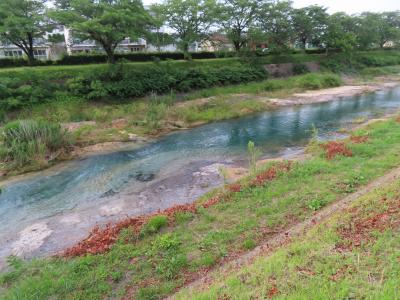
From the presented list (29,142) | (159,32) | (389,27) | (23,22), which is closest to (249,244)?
(29,142)

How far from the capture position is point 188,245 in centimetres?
743

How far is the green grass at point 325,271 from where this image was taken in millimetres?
4168

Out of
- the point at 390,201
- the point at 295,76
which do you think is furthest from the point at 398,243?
the point at 295,76

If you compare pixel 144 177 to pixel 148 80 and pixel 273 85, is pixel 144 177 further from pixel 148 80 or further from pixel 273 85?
pixel 273 85

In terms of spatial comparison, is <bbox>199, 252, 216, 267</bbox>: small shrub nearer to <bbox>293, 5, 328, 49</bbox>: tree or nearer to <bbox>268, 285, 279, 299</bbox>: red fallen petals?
<bbox>268, 285, 279, 299</bbox>: red fallen petals

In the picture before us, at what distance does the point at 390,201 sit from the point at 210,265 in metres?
4.27

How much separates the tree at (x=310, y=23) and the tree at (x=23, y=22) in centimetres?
3067

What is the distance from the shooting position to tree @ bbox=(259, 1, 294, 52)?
37844 mm

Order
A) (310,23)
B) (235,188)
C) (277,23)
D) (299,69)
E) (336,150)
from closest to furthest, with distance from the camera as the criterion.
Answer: (235,188) → (336,150) → (277,23) → (299,69) → (310,23)

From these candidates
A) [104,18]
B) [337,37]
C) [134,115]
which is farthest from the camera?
[337,37]

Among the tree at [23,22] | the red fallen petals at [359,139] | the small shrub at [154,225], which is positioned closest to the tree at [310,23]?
the tree at [23,22]

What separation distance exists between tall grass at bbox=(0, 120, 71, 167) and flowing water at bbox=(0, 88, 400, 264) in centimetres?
135

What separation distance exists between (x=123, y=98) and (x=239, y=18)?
1991 centimetres

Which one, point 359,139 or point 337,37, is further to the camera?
point 337,37
